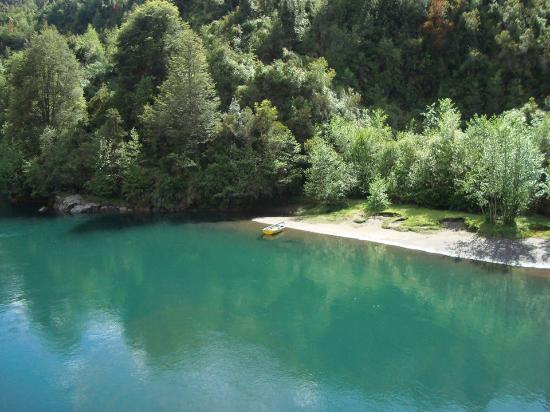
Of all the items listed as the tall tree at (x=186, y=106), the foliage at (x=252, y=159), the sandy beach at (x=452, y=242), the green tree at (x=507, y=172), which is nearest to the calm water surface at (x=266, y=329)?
the sandy beach at (x=452, y=242)

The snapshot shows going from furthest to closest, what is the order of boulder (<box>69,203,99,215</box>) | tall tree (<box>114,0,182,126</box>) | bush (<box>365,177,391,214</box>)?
tall tree (<box>114,0,182,126</box>) < boulder (<box>69,203,99,215</box>) < bush (<box>365,177,391,214</box>)

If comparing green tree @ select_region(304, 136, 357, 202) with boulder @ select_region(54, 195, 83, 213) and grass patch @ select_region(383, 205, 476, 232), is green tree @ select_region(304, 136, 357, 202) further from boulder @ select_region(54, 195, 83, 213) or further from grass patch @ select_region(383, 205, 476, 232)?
boulder @ select_region(54, 195, 83, 213)

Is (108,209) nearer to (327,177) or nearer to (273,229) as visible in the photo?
(273,229)

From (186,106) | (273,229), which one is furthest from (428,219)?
(186,106)

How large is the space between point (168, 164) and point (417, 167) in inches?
1274

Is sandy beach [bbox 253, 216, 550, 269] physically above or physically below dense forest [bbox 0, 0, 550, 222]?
below

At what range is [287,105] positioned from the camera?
6556cm

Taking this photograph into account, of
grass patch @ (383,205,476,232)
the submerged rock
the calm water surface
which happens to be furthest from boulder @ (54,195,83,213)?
grass patch @ (383,205,476,232)

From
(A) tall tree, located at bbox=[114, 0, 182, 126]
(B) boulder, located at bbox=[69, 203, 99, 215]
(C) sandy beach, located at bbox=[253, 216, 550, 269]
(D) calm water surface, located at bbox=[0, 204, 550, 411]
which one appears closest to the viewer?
(D) calm water surface, located at bbox=[0, 204, 550, 411]

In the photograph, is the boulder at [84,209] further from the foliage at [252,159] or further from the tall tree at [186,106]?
the foliage at [252,159]

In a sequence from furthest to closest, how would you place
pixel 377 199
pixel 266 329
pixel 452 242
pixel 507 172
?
pixel 377 199 → pixel 452 242 → pixel 507 172 → pixel 266 329

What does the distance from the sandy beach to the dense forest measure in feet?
13.1

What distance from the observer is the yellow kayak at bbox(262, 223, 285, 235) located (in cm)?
5119

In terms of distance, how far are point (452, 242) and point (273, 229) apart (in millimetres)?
17692
